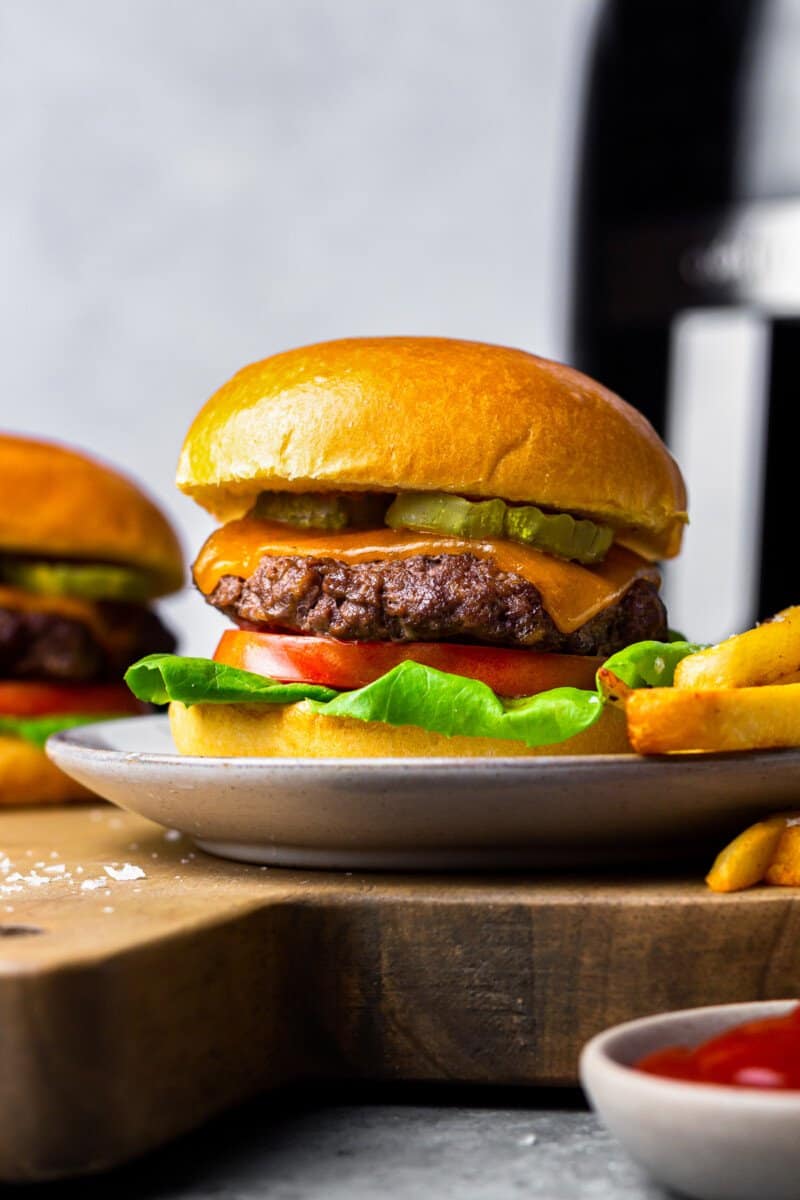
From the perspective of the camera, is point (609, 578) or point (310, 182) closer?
point (609, 578)

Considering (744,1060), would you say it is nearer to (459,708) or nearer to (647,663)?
(459,708)

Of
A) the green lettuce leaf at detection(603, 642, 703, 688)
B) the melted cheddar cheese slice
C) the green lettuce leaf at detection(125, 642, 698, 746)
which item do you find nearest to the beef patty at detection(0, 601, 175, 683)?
the melted cheddar cheese slice

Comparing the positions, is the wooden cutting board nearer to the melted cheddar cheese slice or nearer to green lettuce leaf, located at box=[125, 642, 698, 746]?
green lettuce leaf, located at box=[125, 642, 698, 746]

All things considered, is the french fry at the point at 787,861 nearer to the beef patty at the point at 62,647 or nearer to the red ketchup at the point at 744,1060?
the red ketchup at the point at 744,1060

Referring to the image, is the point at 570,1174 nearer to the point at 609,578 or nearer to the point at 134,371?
the point at 609,578

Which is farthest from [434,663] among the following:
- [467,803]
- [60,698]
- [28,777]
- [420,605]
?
[60,698]

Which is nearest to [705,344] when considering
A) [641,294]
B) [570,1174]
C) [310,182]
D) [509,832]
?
[641,294]

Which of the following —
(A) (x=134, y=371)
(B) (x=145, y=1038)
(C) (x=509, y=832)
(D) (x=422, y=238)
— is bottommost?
(B) (x=145, y=1038)
